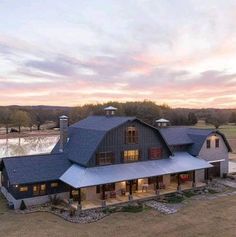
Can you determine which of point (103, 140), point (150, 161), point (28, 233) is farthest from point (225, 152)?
point (28, 233)

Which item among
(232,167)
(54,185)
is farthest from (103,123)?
(232,167)

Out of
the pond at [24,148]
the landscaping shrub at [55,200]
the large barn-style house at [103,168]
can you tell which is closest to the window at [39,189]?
the large barn-style house at [103,168]

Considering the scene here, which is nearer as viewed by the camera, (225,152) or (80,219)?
(80,219)

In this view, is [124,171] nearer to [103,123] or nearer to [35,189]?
[103,123]

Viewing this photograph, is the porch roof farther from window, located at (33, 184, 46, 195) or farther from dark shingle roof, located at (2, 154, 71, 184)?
window, located at (33, 184, 46, 195)

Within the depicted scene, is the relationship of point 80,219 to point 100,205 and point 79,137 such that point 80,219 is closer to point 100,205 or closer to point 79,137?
point 100,205

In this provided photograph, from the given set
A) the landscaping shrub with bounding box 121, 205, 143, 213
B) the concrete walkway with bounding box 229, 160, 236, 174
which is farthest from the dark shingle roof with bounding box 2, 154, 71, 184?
the concrete walkway with bounding box 229, 160, 236, 174
